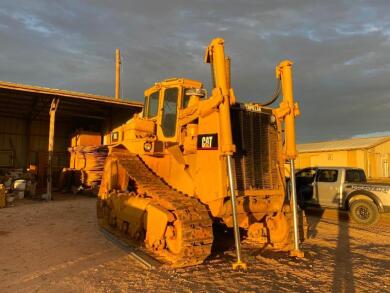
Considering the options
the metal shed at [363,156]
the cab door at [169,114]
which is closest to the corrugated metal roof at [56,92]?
the cab door at [169,114]

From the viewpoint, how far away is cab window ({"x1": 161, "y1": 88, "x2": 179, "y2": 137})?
7738 mm

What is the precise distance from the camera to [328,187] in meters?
13.6

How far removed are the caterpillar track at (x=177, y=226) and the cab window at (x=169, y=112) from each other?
100cm

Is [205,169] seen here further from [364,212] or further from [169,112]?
[364,212]

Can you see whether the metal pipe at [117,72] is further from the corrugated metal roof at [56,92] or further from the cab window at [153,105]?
the cab window at [153,105]

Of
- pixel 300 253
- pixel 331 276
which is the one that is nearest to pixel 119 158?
pixel 300 253

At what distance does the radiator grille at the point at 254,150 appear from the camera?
6562mm

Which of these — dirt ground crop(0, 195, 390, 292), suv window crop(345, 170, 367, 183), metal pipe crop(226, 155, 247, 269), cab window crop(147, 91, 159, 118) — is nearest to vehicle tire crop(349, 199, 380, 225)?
suv window crop(345, 170, 367, 183)

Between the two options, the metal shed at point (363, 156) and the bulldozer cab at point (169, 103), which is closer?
the bulldozer cab at point (169, 103)

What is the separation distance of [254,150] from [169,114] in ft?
7.01

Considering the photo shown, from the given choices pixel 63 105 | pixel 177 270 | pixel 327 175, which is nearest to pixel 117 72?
pixel 63 105

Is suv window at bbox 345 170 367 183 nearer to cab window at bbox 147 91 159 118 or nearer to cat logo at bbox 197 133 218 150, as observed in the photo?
cab window at bbox 147 91 159 118

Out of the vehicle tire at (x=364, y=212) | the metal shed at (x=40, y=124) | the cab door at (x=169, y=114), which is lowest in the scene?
the vehicle tire at (x=364, y=212)

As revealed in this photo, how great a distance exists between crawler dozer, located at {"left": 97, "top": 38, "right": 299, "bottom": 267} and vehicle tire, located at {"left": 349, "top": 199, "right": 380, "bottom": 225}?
18.4 feet
